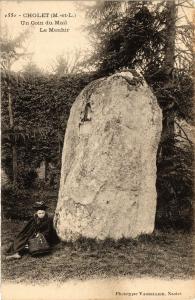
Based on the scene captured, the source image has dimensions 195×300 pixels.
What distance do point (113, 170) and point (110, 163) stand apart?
14cm

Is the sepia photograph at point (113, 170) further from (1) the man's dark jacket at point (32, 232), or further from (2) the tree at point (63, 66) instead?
(2) the tree at point (63, 66)

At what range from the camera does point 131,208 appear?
25.2 ft

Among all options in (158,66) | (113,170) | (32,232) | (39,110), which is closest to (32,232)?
(32,232)

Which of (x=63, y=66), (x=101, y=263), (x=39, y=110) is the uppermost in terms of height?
(x=63, y=66)

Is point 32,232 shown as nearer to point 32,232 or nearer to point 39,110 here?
point 32,232

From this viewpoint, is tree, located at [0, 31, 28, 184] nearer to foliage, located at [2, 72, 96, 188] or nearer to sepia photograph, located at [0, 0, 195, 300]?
sepia photograph, located at [0, 0, 195, 300]

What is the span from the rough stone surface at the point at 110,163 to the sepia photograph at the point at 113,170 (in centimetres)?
2

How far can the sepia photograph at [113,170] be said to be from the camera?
7.01m

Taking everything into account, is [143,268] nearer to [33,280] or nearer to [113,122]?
[33,280]

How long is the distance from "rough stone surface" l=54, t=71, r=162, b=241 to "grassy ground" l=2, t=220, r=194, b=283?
0.77 ft

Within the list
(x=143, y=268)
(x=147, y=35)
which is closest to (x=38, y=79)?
(x=147, y=35)

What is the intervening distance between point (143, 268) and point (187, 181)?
115 inches

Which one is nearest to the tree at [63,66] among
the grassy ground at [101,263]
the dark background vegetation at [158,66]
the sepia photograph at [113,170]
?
the dark background vegetation at [158,66]

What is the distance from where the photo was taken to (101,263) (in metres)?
7.08
